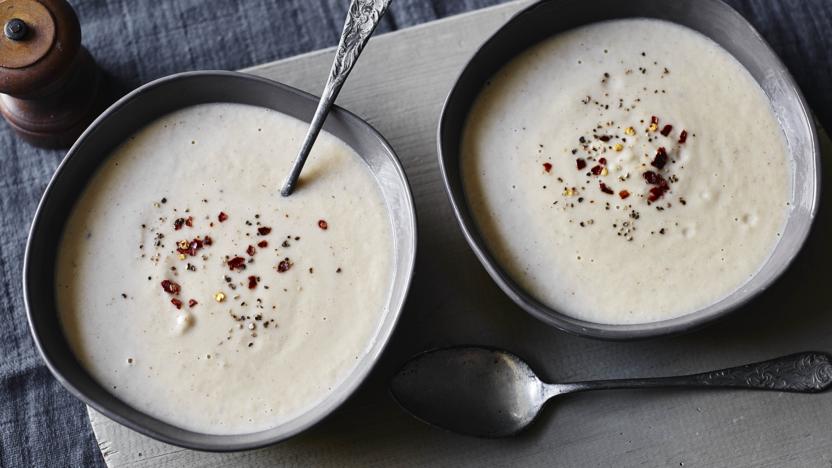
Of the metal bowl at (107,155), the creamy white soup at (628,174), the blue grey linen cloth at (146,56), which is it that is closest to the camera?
the metal bowl at (107,155)

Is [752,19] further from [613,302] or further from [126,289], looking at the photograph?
[126,289]

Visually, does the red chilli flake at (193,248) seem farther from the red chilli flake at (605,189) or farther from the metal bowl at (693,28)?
the red chilli flake at (605,189)

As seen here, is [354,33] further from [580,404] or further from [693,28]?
[580,404]

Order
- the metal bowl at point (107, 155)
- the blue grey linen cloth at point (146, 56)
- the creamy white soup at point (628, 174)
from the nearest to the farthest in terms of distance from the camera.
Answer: the metal bowl at point (107, 155) → the creamy white soup at point (628, 174) → the blue grey linen cloth at point (146, 56)

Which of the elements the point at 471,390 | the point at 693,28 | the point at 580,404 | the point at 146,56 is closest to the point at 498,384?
the point at 471,390

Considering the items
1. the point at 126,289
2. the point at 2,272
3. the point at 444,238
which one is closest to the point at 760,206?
the point at 444,238

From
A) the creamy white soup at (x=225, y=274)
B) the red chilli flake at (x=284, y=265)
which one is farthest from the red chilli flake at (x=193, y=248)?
the red chilli flake at (x=284, y=265)
